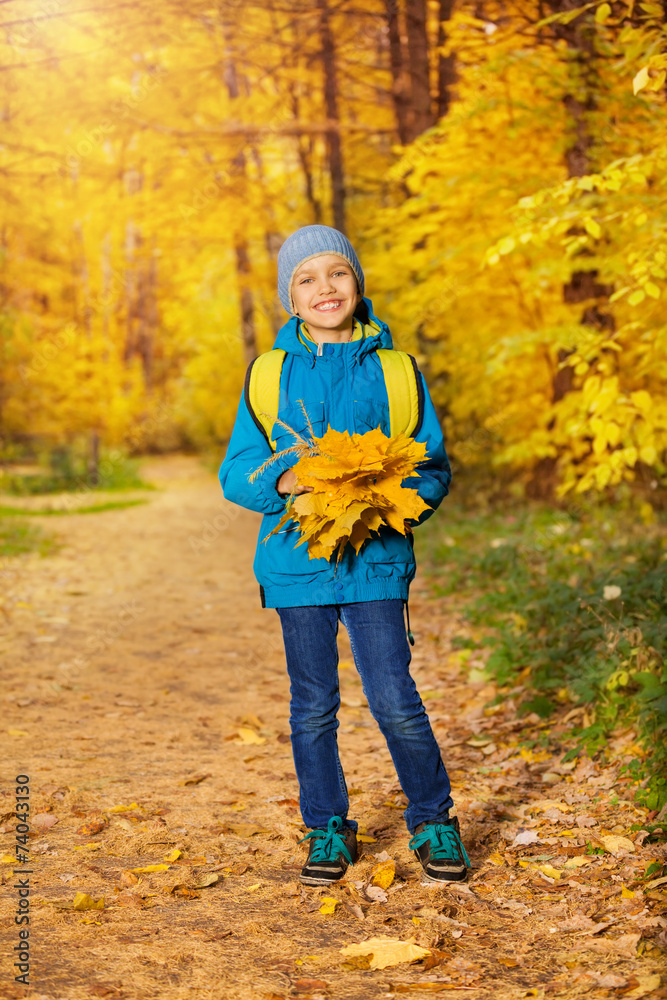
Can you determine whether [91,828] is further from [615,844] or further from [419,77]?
[419,77]

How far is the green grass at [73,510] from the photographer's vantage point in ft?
44.0

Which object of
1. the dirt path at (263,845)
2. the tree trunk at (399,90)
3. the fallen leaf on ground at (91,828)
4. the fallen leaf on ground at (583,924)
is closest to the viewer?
the dirt path at (263,845)

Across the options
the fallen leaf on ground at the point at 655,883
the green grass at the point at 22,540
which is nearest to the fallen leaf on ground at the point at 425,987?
the fallen leaf on ground at the point at 655,883

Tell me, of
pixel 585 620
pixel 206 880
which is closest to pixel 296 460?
pixel 206 880

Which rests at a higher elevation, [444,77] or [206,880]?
[444,77]

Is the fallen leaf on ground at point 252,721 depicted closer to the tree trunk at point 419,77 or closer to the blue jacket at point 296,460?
the blue jacket at point 296,460

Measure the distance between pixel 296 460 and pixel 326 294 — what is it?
543 millimetres

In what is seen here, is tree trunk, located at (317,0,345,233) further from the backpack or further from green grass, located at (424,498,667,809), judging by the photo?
the backpack

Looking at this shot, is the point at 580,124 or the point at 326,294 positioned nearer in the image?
the point at 326,294

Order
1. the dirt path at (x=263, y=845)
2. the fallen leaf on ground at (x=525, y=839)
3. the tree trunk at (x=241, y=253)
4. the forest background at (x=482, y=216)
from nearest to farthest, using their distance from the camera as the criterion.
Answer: the dirt path at (x=263, y=845) → the fallen leaf on ground at (x=525, y=839) → the forest background at (x=482, y=216) → the tree trunk at (x=241, y=253)

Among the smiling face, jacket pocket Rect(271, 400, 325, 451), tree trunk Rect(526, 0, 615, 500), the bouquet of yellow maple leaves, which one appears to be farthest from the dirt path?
tree trunk Rect(526, 0, 615, 500)

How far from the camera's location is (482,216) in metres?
8.37

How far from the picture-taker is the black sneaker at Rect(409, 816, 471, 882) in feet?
9.00

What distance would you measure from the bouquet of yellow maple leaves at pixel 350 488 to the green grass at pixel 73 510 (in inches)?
447
